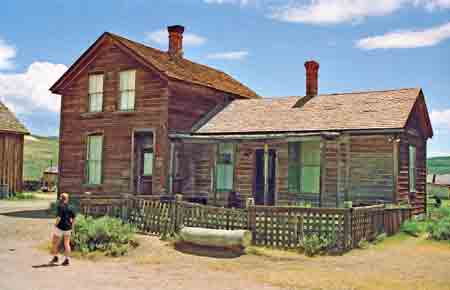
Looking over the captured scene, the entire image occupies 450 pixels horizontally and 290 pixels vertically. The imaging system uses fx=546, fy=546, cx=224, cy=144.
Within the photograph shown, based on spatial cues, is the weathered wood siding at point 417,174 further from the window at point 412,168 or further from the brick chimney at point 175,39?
the brick chimney at point 175,39

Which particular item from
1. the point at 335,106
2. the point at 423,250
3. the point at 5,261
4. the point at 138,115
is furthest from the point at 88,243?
the point at 335,106

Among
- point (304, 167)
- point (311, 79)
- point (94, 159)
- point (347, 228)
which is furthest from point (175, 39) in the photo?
point (347, 228)

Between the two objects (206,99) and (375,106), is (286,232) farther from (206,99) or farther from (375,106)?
(206,99)

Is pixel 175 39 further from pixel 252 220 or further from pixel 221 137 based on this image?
pixel 252 220

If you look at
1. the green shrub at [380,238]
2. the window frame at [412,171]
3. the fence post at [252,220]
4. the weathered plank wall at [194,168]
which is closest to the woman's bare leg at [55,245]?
the fence post at [252,220]

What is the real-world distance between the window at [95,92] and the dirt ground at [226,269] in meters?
10.1

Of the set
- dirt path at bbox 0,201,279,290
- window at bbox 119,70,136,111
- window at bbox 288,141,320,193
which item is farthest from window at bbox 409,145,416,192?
window at bbox 119,70,136,111

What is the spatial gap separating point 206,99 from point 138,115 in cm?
341

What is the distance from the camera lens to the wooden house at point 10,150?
32.6m

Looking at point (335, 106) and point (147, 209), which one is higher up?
point (335, 106)

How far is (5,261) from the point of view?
12.0m

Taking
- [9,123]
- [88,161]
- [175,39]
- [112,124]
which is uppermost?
[175,39]

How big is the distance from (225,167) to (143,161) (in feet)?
11.9

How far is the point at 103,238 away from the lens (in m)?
13.8
